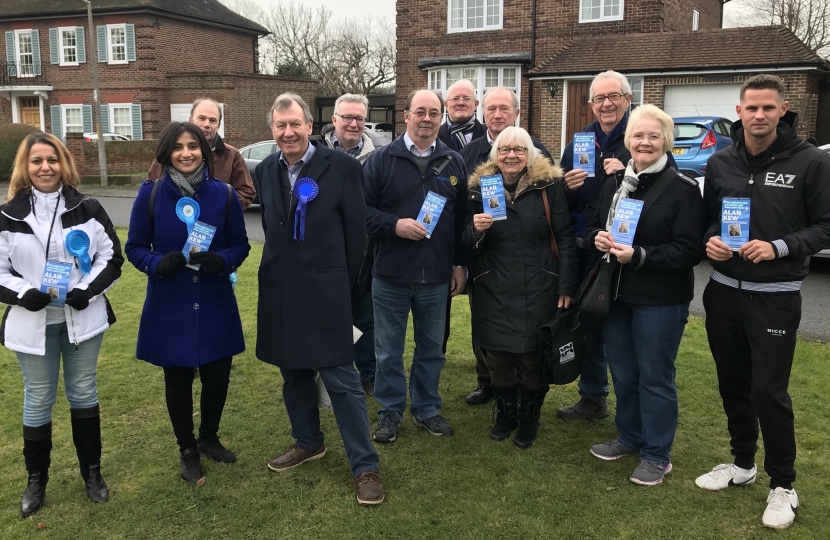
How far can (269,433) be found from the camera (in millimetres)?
4793

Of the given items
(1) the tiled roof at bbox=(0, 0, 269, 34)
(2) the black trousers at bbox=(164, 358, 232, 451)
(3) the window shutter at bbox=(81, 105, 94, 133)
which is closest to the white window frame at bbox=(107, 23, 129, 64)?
(1) the tiled roof at bbox=(0, 0, 269, 34)

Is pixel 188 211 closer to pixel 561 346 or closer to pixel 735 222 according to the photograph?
pixel 561 346

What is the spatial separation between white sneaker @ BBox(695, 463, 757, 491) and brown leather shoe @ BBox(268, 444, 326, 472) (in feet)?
7.35

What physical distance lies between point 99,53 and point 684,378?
34698 mm

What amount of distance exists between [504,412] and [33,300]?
2849mm

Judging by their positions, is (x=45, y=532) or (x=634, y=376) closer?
(x=45, y=532)

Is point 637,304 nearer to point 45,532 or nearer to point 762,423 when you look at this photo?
point 762,423

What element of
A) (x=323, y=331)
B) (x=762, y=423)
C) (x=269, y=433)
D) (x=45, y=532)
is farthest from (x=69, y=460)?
(x=762, y=423)

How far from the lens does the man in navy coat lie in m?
3.84

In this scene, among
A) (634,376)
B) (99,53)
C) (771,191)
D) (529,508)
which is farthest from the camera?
(99,53)

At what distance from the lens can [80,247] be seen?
3.58 m

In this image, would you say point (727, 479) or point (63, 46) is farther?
point (63, 46)

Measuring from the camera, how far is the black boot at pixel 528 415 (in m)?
4.54

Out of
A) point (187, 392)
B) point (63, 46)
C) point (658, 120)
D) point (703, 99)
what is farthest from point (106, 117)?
point (658, 120)
